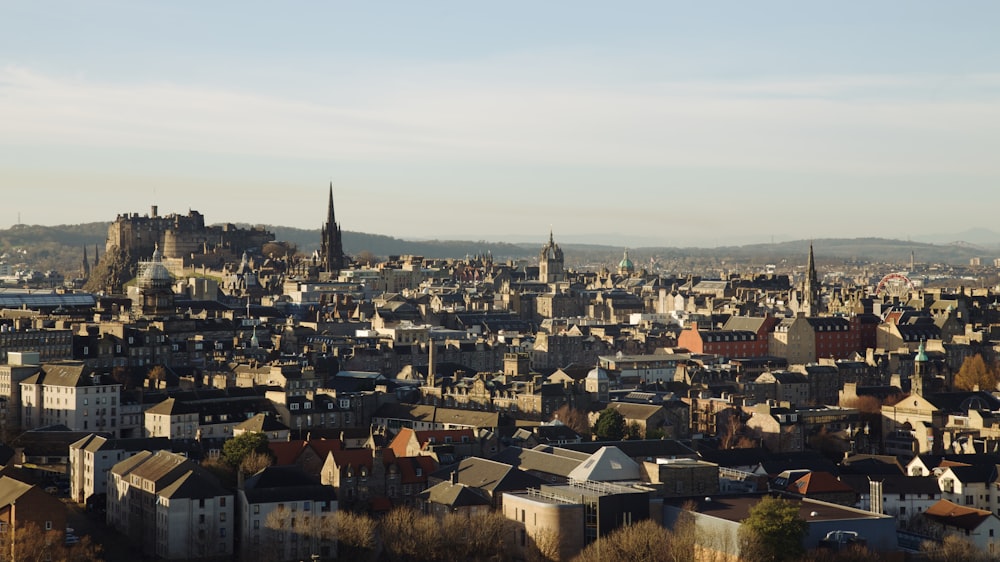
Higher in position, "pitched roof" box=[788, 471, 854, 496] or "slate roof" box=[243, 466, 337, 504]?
"slate roof" box=[243, 466, 337, 504]

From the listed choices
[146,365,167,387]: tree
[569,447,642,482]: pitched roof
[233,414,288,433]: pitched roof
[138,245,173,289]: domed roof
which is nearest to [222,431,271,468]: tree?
[233,414,288,433]: pitched roof

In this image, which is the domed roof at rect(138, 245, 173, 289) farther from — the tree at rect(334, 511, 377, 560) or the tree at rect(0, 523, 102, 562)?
the tree at rect(334, 511, 377, 560)

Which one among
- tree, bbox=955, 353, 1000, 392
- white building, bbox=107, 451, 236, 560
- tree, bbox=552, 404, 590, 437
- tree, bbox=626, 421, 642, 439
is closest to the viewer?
white building, bbox=107, 451, 236, 560

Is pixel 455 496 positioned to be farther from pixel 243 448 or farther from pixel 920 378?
pixel 920 378

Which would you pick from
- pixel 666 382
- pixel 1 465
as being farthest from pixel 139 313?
pixel 1 465

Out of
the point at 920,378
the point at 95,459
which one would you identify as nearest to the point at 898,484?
the point at 920,378

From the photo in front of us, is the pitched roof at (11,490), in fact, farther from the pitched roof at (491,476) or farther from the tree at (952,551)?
the tree at (952,551)
